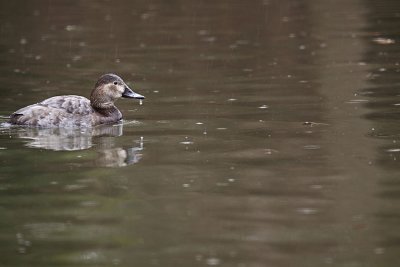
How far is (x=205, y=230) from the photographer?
317 inches

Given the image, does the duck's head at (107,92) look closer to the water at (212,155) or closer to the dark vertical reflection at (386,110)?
the water at (212,155)

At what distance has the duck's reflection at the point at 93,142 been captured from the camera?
11.0 meters

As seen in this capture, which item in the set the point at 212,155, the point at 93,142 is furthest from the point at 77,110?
the point at 212,155

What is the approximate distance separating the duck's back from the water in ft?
0.75

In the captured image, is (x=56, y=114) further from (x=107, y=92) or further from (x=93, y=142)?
(x=93, y=142)

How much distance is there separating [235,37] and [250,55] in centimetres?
312

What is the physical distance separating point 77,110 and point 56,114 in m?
0.28

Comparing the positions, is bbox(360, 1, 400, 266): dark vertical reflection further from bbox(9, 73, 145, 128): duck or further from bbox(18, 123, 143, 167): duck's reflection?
bbox(9, 73, 145, 128): duck

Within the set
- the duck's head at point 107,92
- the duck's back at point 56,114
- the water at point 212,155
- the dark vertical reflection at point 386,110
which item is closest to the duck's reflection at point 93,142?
the water at point 212,155

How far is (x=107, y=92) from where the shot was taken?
13.9 metres

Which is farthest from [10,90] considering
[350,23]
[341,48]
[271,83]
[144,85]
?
[350,23]

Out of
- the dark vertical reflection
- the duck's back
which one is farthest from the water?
the duck's back

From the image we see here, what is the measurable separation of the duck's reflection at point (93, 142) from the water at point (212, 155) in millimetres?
32

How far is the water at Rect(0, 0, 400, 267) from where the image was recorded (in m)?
7.71
